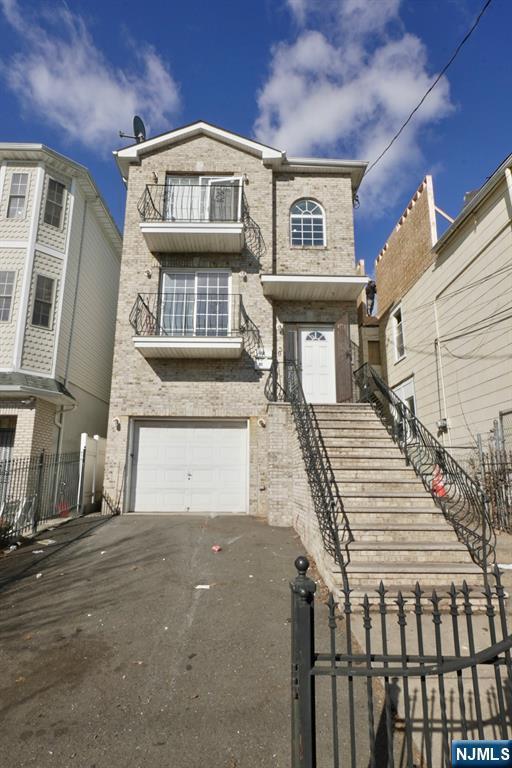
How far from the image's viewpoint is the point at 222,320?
1195 cm

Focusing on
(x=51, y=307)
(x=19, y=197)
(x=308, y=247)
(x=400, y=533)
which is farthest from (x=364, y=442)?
(x=19, y=197)

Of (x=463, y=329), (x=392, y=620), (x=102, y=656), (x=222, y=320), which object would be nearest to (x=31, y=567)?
(x=102, y=656)

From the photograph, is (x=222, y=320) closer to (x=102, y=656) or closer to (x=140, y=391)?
(x=140, y=391)

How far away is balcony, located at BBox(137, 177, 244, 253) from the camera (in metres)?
11.4

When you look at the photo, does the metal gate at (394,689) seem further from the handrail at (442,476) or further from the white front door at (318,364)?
the white front door at (318,364)

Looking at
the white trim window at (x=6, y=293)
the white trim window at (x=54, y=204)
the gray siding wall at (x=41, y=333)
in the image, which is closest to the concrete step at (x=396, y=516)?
the gray siding wall at (x=41, y=333)

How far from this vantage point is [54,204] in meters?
12.7

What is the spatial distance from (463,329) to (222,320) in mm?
6542

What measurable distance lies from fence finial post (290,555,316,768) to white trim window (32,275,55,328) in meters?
11.9

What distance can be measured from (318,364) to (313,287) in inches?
87.1

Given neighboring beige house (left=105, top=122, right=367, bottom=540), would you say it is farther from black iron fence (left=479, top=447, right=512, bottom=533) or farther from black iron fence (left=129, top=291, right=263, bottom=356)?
black iron fence (left=479, top=447, right=512, bottom=533)

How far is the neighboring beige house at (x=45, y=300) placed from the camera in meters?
11.1

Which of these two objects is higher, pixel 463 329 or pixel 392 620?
pixel 463 329

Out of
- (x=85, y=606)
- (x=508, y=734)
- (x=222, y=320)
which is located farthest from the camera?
(x=222, y=320)
